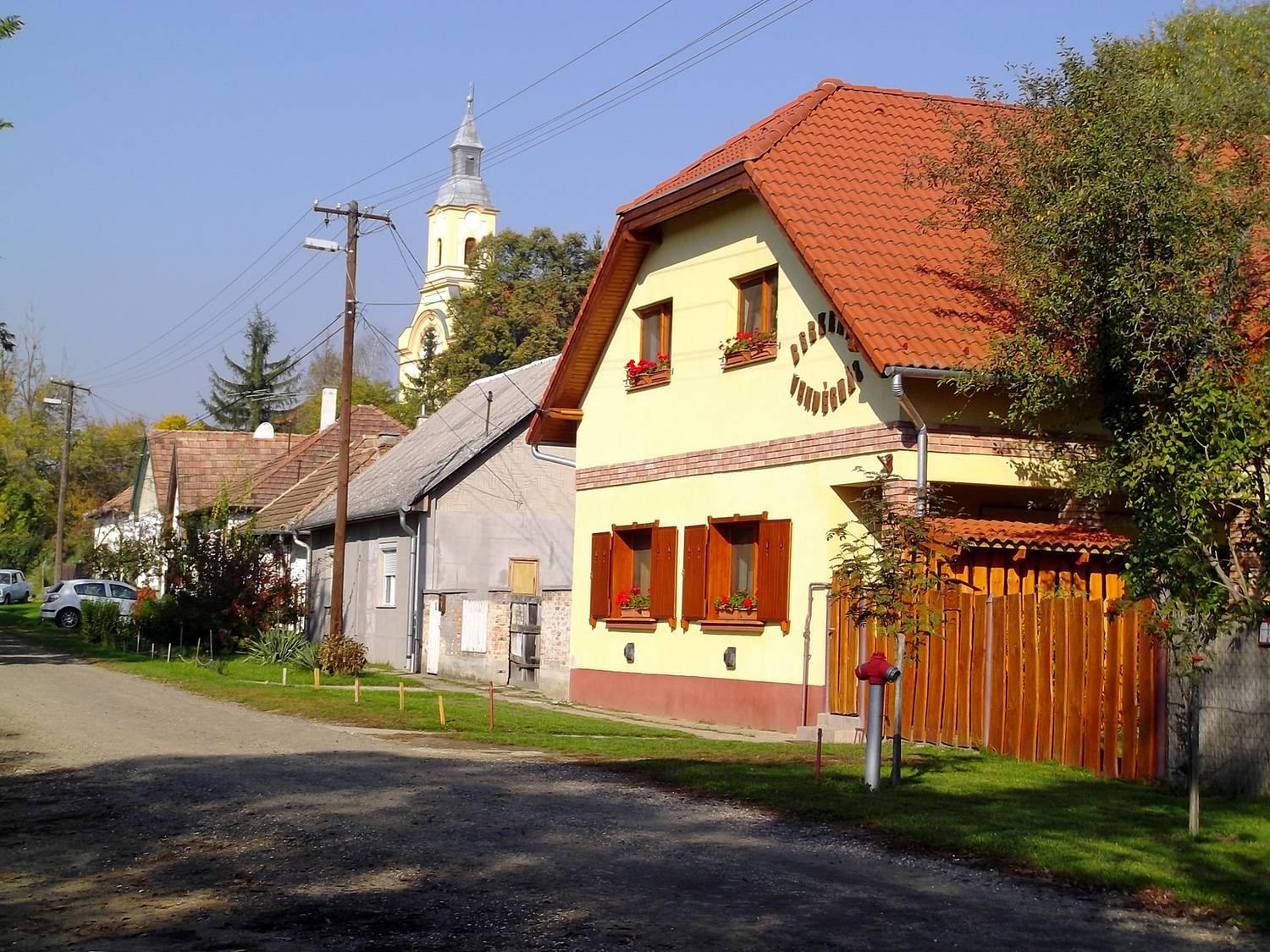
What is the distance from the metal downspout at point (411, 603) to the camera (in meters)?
32.6

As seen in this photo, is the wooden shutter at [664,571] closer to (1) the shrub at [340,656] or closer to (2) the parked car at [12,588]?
(1) the shrub at [340,656]

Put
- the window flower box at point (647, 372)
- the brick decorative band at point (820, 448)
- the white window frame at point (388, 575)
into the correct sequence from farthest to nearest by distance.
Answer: the white window frame at point (388, 575) → the window flower box at point (647, 372) → the brick decorative band at point (820, 448)

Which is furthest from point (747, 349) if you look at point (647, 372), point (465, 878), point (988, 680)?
point (465, 878)

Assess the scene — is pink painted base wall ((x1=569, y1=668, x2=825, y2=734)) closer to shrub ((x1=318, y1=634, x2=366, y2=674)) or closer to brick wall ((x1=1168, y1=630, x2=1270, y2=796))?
shrub ((x1=318, y1=634, x2=366, y2=674))

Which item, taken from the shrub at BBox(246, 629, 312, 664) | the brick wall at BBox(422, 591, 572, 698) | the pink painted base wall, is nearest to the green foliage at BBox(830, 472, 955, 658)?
the pink painted base wall

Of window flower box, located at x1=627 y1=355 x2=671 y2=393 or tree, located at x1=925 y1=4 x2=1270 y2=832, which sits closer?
tree, located at x1=925 y1=4 x2=1270 y2=832

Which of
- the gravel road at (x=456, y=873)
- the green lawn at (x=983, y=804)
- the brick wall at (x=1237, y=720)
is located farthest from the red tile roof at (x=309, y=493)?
the brick wall at (x=1237, y=720)

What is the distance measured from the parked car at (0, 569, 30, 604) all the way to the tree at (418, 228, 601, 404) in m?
21.1

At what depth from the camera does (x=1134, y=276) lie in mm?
16516

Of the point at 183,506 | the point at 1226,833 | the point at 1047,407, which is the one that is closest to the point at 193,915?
the point at 1226,833

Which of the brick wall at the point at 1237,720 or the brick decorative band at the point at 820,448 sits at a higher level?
the brick decorative band at the point at 820,448

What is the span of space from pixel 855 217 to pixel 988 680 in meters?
6.91

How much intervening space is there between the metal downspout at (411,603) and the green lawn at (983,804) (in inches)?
473

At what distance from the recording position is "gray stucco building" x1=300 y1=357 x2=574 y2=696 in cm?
3009
